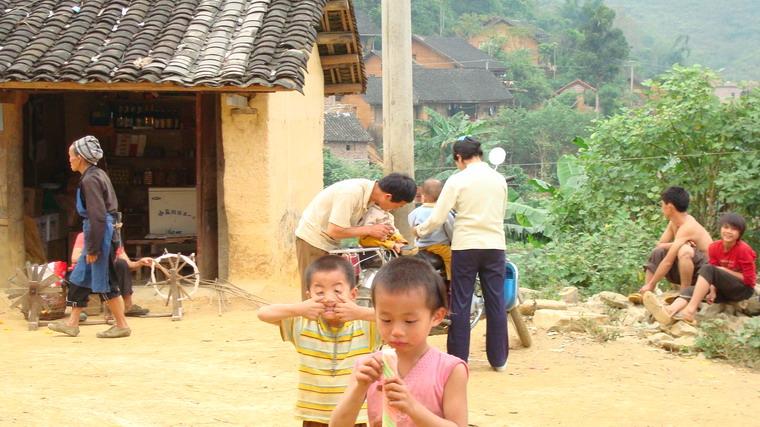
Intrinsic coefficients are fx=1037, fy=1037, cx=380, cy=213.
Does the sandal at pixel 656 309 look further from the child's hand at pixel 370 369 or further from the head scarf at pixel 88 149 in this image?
the child's hand at pixel 370 369

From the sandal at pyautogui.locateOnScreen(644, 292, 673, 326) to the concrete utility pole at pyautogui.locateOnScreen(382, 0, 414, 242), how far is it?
2336mm

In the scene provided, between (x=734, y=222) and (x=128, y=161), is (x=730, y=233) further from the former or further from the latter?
(x=128, y=161)

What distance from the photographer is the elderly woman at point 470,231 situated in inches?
298

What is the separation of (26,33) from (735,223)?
746cm

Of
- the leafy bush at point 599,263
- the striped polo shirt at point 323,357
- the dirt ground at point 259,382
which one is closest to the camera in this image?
the striped polo shirt at point 323,357

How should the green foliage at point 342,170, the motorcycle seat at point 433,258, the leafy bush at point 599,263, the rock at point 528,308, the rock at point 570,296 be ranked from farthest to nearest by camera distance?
the green foliage at point 342,170 → the leafy bush at point 599,263 → the rock at point 570,296 → the rock at point 528,308 → the motorcycle seat at point 433,258

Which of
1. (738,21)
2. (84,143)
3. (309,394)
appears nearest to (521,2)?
(738,21)

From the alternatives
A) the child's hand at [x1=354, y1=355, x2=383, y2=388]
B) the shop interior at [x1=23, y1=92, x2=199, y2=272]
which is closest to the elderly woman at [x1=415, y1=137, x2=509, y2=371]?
the child's hand at [x1=354, y1=355, x2=383, y2=388]

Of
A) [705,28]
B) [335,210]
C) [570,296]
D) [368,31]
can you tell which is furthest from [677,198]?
[705,28]

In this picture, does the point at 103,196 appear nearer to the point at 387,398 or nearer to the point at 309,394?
the point at 309,394

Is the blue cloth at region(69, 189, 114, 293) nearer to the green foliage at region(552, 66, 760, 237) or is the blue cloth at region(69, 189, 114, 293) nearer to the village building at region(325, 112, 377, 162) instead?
the green foliage at region(552, 66, 760, 237)

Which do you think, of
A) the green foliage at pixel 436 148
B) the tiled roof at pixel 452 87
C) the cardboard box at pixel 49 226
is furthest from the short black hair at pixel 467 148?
the tiled roof at pixel 452 87

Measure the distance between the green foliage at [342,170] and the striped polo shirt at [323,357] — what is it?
31031 mm

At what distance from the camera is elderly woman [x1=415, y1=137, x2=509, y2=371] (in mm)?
7566
